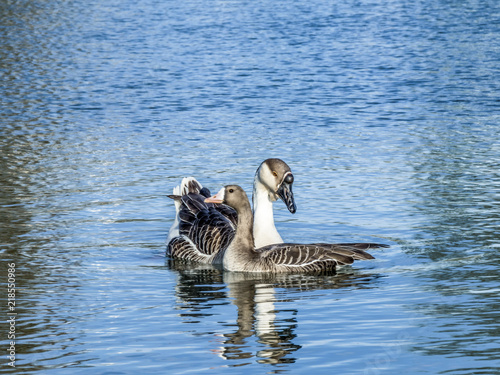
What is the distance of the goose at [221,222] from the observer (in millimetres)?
15094

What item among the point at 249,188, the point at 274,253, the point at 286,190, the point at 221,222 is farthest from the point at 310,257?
the point at 249,188

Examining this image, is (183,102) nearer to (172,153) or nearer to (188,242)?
(172,153)

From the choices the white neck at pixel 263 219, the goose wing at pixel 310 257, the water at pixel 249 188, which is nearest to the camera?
the water at pixel 249 188

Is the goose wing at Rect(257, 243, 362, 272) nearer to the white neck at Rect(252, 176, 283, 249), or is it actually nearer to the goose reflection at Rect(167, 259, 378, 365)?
the goose reflection at Rect(167, 259, 378, 365)

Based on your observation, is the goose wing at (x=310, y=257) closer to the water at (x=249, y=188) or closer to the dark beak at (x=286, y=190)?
the water at (x=249, y=188)

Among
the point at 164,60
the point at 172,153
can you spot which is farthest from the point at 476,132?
the point at 164,60

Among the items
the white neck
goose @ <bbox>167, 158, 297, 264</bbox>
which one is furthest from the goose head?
the white neck

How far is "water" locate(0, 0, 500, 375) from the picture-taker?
10891 mm

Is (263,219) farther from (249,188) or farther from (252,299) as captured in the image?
(249,188)

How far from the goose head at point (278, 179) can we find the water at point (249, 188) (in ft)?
4.82

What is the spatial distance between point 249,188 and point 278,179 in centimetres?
417

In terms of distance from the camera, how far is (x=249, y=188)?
19219 millimetres

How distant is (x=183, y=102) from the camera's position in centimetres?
3131

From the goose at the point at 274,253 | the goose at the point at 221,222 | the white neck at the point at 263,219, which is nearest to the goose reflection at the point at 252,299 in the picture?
the goose at the point at 274,253
